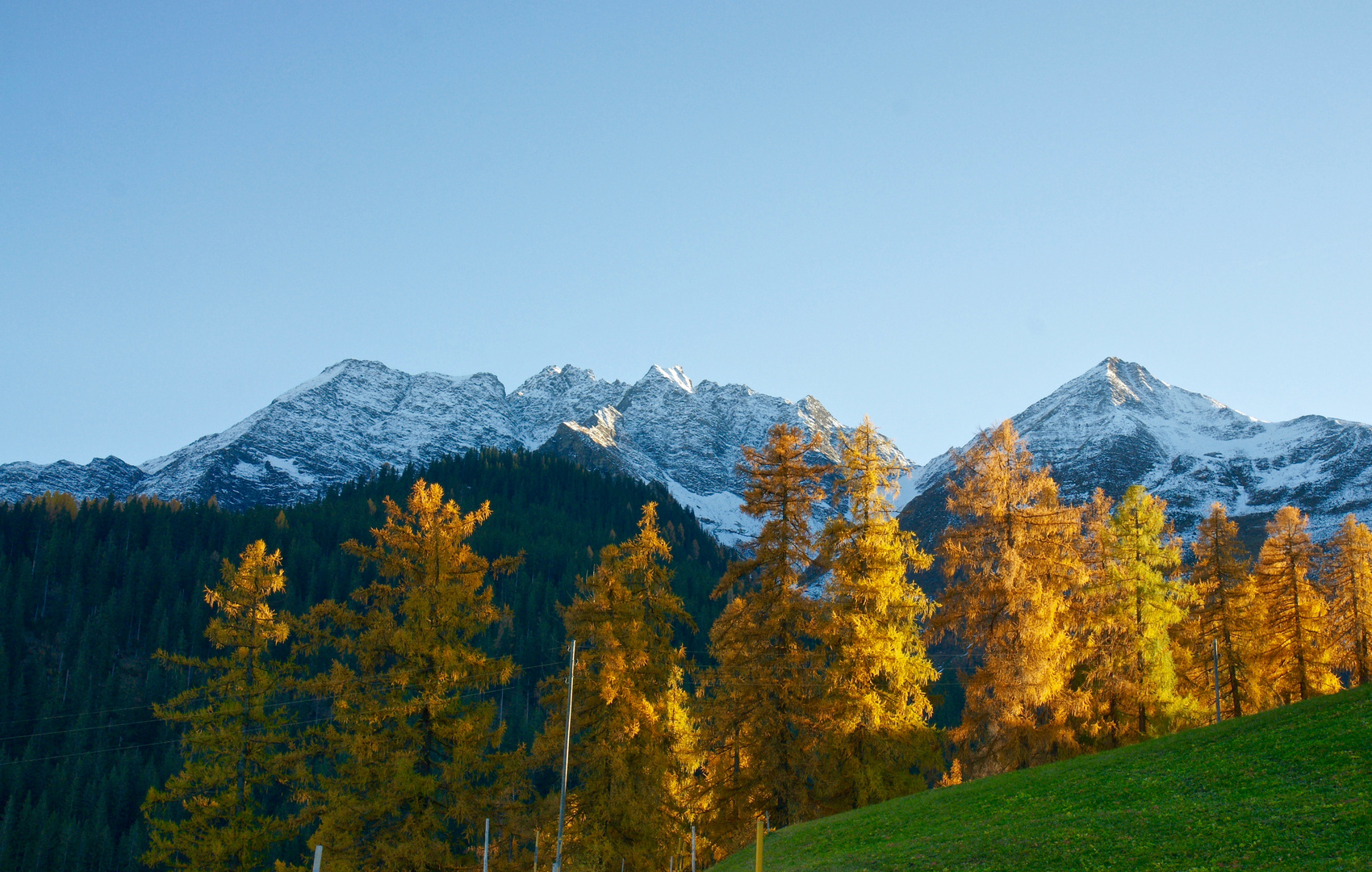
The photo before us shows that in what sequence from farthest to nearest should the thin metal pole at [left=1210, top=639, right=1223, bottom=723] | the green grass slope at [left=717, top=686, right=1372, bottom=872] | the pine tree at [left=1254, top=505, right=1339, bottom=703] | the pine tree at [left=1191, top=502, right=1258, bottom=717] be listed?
the pine tree at [left=1254, top=505, right=1339, bottom=703]
the pine tree at [left=1191, top=502, right=1258, bottom=717]
the thin metal pole at [left=1210, top=639, right=1223, bottom=723]
the green grass slope at [left=717, top=686, right=1372, bottom=872]

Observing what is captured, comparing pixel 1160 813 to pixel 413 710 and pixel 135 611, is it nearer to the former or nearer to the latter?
pixel 413 710

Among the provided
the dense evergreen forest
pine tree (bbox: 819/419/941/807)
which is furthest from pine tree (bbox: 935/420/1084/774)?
the dense evergreen forest

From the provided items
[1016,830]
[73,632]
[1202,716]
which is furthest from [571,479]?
[1016,830]

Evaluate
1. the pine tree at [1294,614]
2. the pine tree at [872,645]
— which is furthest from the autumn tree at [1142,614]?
the pine tree at [1294,614]

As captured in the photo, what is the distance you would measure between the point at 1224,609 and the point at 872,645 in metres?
21.0

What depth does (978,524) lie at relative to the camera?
29219mm

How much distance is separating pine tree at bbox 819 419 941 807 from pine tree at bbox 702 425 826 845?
2.72 ft

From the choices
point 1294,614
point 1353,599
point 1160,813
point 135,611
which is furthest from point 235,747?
point 135,611

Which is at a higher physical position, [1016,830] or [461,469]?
[461,469]

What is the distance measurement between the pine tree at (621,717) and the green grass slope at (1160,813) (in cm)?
508

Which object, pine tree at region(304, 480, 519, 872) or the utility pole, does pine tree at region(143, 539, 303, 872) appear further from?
the utility pole

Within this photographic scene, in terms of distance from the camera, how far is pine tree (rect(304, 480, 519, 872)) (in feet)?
81.5

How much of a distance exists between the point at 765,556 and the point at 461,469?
6606 inches

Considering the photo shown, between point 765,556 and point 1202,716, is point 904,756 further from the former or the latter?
point 1202,716
